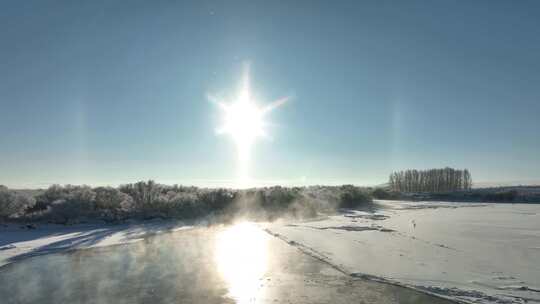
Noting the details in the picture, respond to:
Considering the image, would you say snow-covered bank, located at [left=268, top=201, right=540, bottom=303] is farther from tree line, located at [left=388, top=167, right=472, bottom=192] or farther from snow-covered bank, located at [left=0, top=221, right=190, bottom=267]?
tree line, located at [left=388, top=167, right=472, bottom=192]

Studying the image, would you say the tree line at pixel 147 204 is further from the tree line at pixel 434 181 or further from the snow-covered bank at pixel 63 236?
the tree line at pixel 434 181

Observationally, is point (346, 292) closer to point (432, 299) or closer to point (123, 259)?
point (432, 299)

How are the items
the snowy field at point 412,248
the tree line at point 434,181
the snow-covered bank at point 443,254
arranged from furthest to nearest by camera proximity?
the tree line at point 434,181 < the snowy field at point 412,248 < the snow-covered bank at point 443,254

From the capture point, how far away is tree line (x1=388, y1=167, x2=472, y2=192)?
8394 centimetres

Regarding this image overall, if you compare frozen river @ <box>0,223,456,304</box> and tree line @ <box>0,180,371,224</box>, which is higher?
tree line @ <box>0,180,371,224</box>

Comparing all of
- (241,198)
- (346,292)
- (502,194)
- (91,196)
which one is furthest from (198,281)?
(502,194)

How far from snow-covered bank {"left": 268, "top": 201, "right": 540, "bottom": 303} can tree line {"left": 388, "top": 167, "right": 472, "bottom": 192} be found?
72.7 metres

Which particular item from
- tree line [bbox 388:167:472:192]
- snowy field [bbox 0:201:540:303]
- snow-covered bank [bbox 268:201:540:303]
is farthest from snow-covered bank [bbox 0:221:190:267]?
tree line [bbox 388:167:472:192]

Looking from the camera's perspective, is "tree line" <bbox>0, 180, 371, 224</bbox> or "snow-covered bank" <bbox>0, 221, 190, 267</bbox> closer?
"snow-covered bank" <bbox>0, 221, 190, 267</bbox>

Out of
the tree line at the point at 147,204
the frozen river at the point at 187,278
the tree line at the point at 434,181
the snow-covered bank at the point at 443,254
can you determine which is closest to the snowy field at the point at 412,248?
the snow-covered bank at the point at 443,254

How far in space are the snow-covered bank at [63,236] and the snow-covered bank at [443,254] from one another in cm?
532

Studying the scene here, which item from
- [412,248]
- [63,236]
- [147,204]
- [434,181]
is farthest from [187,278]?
[434,181]

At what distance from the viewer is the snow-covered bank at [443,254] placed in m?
6.82

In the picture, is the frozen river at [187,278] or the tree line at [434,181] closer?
the frozen river at [187,278]
